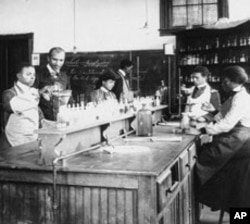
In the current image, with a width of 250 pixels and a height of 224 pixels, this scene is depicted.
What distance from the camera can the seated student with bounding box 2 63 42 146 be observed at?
4.51 m

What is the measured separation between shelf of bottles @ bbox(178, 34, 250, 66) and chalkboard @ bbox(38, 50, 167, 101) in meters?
0.52

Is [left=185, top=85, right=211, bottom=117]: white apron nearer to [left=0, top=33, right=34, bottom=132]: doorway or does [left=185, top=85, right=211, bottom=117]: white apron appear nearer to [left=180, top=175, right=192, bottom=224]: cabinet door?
[left=180, top=175, right=192, bottom=224]: cabinet door

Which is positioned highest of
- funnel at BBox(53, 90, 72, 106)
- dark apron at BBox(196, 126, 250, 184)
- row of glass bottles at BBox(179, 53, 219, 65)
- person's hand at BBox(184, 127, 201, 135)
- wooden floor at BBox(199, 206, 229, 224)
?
row of glass bottles at BBox(179, 53, 219, 65)

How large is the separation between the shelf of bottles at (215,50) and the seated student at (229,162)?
3510 millimetres

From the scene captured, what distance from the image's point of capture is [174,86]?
816 cm

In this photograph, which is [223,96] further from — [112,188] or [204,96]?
[112,188]

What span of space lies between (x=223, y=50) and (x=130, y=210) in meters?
6.00

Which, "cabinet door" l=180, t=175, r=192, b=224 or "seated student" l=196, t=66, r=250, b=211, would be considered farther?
"seated student" l=196, t=66, r=250, b=211

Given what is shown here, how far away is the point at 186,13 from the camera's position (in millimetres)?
8344

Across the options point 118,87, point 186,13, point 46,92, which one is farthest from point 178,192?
point 186,13

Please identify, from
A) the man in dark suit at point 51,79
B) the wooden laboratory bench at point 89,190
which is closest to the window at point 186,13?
the man in dark suit at point 51,79

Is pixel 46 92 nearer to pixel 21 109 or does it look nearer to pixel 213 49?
pixel 21 109

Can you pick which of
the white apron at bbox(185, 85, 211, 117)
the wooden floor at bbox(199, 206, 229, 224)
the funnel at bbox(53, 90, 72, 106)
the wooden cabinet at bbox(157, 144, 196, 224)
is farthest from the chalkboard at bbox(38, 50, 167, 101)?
the funnel at bbox(53, 90, 72, 106)

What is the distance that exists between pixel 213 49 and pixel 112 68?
2.11m
